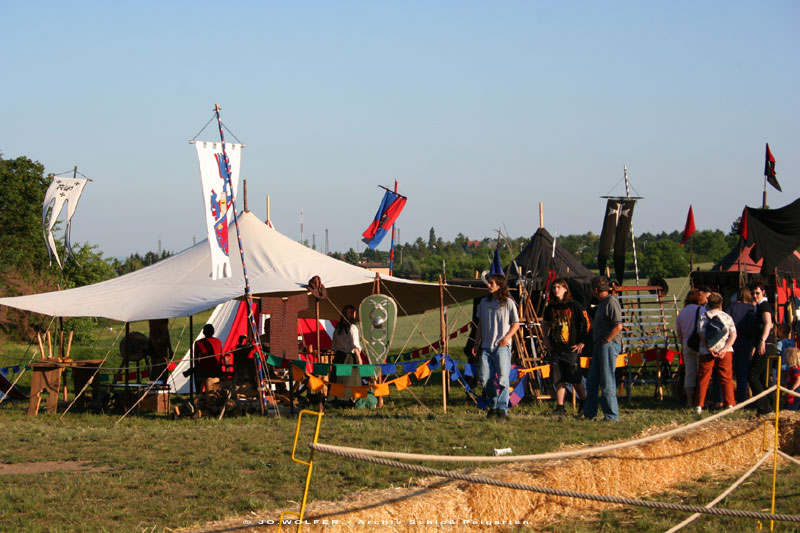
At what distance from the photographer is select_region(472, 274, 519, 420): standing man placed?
838 centimetres

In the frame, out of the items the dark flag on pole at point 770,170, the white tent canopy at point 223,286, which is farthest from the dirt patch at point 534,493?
the dark flag on pole at point 770,170

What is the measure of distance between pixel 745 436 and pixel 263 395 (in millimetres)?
5549

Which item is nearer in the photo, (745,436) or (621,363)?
(745,436)

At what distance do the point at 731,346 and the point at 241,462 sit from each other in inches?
218

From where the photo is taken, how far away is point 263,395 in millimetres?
A: 10039

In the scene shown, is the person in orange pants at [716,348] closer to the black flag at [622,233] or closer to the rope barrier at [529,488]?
the black flag at [622,233]

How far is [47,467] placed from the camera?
674 cm

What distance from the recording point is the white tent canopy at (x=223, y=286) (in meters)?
10.9

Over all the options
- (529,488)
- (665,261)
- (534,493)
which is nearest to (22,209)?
(534,493)

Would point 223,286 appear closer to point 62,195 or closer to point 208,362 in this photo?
point 208,362

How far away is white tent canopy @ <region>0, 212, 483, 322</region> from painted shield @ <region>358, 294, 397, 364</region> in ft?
2.39

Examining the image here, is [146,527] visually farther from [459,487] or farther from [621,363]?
[621,363]

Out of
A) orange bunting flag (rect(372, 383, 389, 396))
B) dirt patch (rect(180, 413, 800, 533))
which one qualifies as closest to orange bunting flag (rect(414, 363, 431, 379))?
orange bunting flag (rect(372, 383, 389, 396))

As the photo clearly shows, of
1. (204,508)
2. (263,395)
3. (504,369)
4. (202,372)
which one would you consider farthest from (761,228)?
(204,508)
